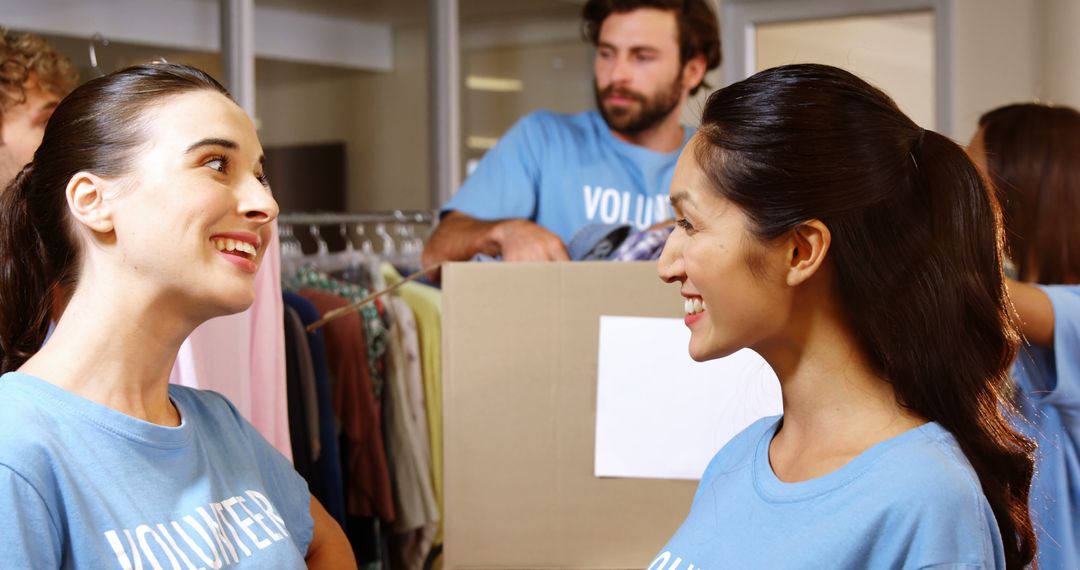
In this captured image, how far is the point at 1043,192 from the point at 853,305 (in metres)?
0.90

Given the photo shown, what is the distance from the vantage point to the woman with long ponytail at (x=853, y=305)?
34.4 inches

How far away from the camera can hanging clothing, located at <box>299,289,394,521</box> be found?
229 cm

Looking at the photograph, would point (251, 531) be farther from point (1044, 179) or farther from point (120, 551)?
point (1044, 179)

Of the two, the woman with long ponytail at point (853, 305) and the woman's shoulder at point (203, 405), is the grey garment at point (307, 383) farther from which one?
the woman with long ponytail at point (853, 305)

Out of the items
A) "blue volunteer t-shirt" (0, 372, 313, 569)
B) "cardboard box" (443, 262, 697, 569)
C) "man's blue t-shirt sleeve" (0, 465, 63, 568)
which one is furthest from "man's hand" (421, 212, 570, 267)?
"man's blue t-shirt sleeve" (0, 465, 63, 568)

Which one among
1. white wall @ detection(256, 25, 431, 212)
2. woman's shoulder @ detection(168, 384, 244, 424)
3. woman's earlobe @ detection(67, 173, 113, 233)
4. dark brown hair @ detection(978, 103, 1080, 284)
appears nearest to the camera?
woman's earlobe @ detection(67, 173, 113, 233)

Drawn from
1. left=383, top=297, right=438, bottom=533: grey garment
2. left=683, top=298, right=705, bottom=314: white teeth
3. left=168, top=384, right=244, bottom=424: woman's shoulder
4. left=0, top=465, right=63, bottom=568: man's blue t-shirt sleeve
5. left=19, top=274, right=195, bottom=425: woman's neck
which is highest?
left=683, top=298, right=705, bottom=314: white teeth

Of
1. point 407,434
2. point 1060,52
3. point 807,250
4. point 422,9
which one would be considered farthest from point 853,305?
point 1060,52

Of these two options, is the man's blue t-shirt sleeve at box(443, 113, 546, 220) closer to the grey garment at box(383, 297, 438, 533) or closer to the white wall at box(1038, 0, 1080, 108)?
the grey garment at box(383, 297, 438, 533)

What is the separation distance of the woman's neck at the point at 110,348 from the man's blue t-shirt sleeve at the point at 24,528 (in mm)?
129

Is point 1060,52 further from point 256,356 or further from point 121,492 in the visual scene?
point 121,492

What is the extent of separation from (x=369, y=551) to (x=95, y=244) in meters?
1.50

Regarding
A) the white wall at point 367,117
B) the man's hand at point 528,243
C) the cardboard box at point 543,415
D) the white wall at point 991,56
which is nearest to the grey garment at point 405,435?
the white wall at point 367,117

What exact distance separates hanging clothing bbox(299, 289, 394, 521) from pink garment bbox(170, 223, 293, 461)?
0.57 m
